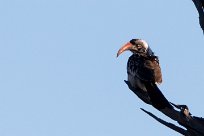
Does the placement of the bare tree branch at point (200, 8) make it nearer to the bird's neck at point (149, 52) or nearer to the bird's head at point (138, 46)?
the bird's head at point (138, 46)

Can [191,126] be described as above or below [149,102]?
below

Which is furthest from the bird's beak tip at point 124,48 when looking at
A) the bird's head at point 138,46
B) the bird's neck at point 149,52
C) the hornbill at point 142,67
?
the bird's neck at point 149,52

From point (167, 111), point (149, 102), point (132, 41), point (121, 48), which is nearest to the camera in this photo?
point (167, 111)

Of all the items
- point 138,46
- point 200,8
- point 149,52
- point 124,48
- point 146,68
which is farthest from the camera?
point 149,52

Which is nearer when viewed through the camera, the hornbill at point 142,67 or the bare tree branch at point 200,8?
the bare tree branch at point 200,8

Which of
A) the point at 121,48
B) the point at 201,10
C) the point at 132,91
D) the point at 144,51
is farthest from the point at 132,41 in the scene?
the point at 201,10

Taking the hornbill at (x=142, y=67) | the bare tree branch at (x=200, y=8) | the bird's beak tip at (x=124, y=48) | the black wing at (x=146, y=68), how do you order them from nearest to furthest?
the bare tree branch at (x=200, y=8) → the hornbill at (x=142, y=67) → the black wing at (x=146, y=68) → the bird's beak tip at (x=124, y=48)

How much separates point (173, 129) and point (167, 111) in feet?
1.10

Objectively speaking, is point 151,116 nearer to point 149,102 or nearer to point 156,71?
point 149,102

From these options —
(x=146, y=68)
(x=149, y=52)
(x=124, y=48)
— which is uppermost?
(x=149, y=52)

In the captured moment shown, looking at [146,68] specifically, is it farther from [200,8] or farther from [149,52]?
[200,8]

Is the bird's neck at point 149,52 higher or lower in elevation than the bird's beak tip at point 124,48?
higher

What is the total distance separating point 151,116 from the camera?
18.2 feet

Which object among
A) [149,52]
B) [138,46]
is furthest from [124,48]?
[149,52]
